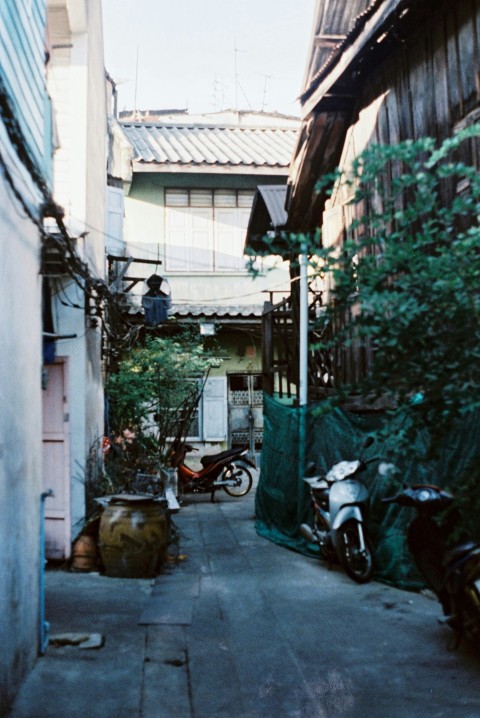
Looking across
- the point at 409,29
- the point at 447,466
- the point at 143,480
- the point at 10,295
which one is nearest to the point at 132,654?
the point at 10,295

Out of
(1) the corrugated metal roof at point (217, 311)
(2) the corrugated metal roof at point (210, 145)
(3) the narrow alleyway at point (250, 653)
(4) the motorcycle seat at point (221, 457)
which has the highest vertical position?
(2) the corrugated metal roof at point (210, 145)

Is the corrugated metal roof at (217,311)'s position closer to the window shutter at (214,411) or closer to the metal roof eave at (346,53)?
the window shutter at (214,411)

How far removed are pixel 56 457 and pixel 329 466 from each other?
343 centimetres

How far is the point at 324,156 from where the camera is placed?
10.7 meters

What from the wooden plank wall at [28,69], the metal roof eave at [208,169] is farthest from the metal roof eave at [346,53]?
the metal roof eave at [208,169]

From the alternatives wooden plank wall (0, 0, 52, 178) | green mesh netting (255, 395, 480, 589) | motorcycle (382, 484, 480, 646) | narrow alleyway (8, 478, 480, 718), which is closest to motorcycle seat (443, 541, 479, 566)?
motorcycle (382, 484, 480, 646)

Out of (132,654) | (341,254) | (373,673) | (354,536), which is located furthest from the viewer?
(354,536)

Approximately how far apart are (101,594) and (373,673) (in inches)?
131

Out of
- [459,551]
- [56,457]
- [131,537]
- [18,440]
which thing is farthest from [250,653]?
[56,457]

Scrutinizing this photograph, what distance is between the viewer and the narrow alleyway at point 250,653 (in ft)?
16.1

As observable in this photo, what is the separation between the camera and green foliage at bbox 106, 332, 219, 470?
13.1 meters

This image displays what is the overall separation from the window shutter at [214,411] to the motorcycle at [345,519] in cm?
852

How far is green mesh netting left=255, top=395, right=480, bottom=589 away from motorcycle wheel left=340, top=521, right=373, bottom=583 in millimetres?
148

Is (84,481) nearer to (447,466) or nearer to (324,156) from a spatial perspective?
(447,466)
